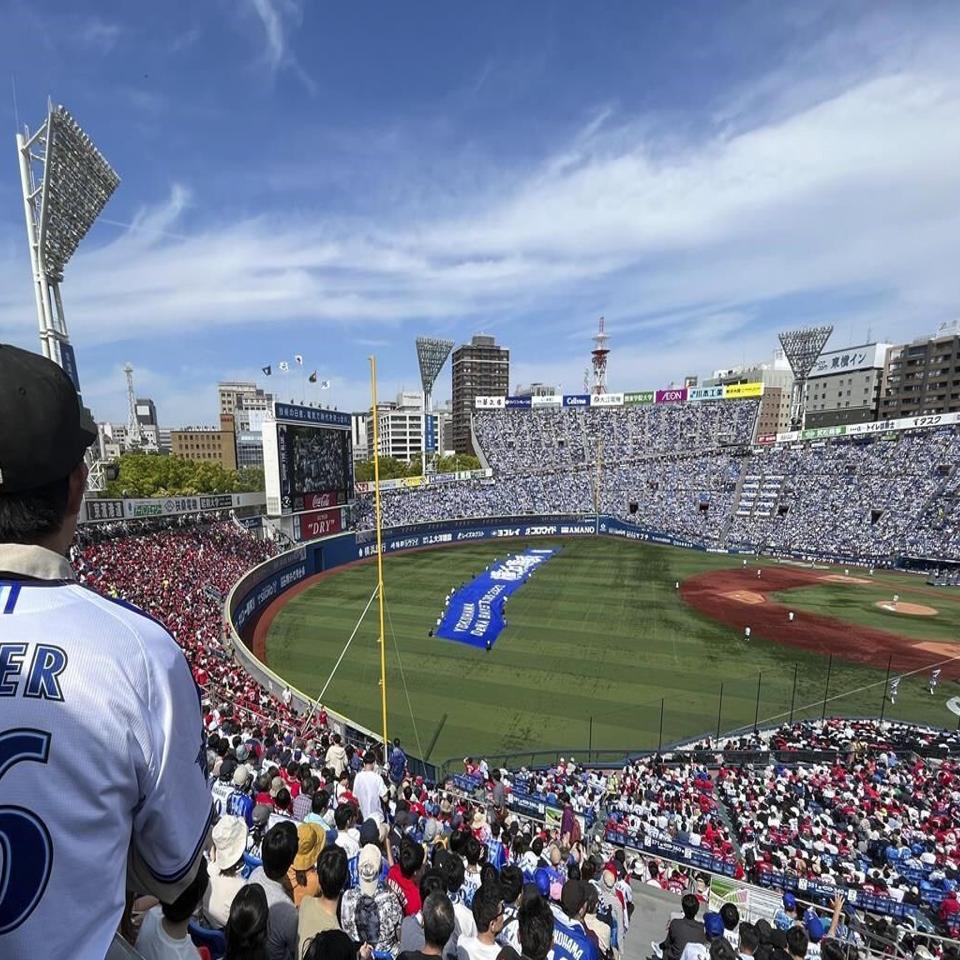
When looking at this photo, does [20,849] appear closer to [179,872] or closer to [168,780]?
[168,780]

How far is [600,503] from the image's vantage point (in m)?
66.4

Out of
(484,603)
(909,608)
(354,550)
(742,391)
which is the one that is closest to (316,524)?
(354,550)

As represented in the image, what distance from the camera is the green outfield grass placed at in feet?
63.2

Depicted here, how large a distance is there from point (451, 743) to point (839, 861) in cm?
1045

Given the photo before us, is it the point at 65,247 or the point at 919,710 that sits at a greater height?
the point at 65,247

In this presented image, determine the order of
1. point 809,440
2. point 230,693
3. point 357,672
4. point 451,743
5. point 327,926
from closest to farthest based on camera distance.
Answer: point 327,926 < point 230,693 < point 451,743 < point 357,672 < point 809,440

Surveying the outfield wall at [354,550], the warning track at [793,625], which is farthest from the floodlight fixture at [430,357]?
the warning track at [793,625]

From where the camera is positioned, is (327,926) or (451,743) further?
(451,743)

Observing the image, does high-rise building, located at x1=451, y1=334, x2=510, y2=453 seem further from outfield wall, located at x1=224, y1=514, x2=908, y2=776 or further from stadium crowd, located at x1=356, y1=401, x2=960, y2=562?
outfield wall, located at x1=224, y1=514, x2=908, y2=776

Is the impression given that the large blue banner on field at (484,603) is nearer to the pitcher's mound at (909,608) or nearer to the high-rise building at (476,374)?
the pitcher's mound at (909,608)

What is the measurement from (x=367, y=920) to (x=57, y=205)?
103 ft

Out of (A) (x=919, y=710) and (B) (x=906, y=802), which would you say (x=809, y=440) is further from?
(B) (x=906, y=802)

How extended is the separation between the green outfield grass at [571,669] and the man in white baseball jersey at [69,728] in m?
17.5

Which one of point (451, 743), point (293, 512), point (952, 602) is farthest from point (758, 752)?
point (293, 512)
